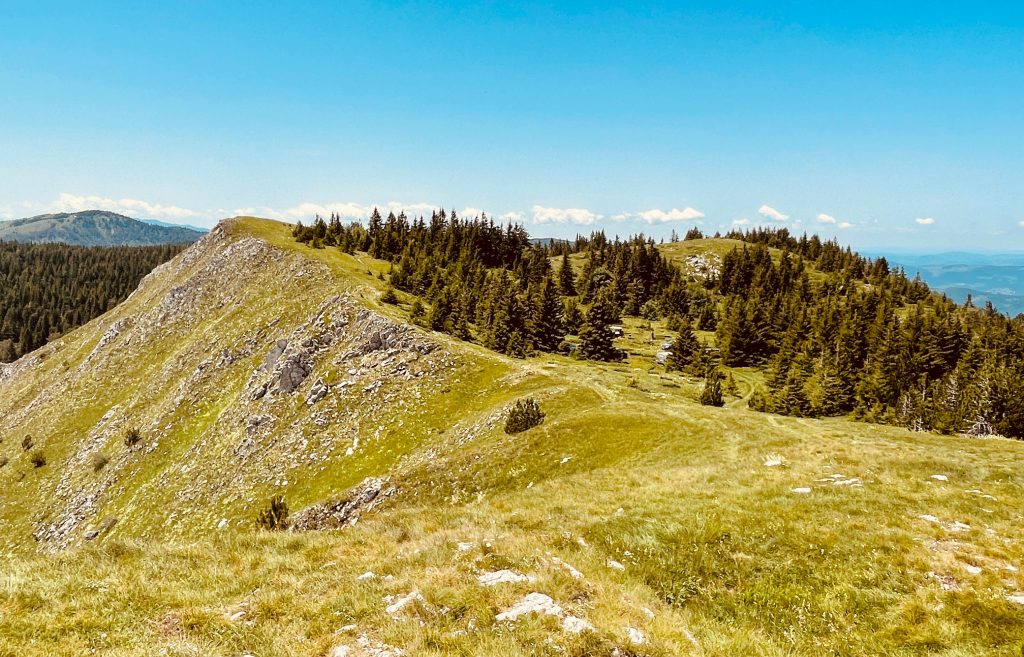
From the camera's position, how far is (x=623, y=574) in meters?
12.9

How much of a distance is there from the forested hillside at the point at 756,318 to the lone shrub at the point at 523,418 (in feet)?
87.9

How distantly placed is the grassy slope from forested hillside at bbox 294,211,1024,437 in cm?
3645

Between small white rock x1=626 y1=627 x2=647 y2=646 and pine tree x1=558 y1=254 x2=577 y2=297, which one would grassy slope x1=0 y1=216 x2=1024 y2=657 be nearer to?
small white rock x1=626 y1=627 x2=647 y2=646

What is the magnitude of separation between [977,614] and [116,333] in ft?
418

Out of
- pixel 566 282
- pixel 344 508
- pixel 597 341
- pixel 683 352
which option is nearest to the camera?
pixel 344 508

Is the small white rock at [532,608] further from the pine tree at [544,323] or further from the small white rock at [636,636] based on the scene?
the pine tree at [544,323]

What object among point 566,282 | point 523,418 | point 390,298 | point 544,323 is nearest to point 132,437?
point 390,298

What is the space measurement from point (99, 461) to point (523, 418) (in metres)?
62.4

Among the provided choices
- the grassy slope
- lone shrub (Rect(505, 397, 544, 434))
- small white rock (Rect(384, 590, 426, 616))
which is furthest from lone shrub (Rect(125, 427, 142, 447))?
small white rock (Rect(384, 590, 426, 616))

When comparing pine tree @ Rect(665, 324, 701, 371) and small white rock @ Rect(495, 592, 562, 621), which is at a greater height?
small white rock @ Rect(495, 592, 562, 621)

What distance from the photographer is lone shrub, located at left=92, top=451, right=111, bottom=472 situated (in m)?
60.5

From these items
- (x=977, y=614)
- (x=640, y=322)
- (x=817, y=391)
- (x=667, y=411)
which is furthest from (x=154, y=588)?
(x=640, y=322)

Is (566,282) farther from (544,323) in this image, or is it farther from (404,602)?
(404,602)

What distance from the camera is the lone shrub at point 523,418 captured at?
118ft
